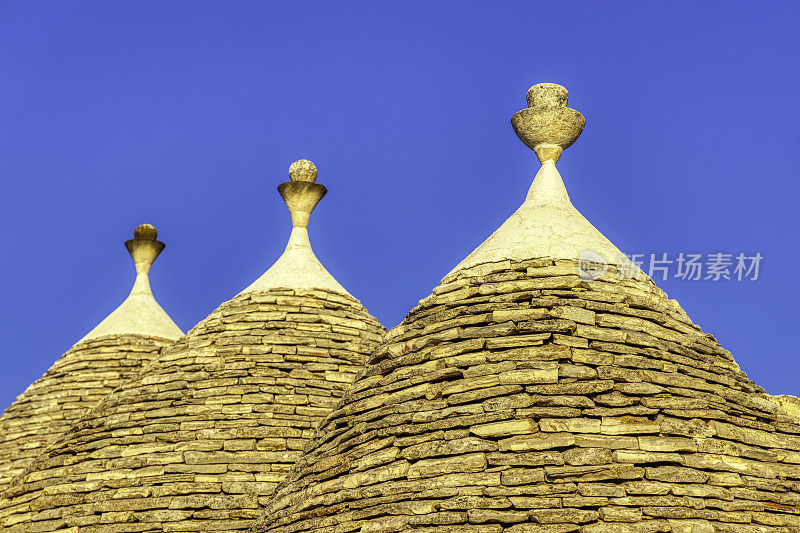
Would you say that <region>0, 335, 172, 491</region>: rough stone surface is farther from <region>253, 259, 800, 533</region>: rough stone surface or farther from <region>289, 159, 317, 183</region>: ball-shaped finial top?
<region>253, 259, 800, 533</region>: rough stone surface

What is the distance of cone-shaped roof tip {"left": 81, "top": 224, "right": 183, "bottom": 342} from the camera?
17.1 meters

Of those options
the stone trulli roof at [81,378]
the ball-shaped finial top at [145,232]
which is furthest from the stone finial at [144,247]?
the stone trulli roof at [81,378]

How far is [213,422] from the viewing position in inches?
484

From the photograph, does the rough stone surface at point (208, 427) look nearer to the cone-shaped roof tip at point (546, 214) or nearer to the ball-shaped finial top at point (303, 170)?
the ball-shaped finial top at point (303, 170)

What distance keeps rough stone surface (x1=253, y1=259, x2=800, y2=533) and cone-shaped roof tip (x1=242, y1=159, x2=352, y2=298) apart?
4425 millimetres

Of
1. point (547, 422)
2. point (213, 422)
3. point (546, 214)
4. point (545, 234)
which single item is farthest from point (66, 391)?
point (547, 422)

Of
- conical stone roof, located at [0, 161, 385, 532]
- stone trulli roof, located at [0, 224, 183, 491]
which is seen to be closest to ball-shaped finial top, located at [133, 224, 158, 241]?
stone trulli roof, located at [0, 224, 183, 491]

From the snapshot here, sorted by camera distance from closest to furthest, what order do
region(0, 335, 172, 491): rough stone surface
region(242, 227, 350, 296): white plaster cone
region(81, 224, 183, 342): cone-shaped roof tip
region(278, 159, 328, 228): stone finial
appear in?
1. region(242, 227, 350, 296): white plaster cone
2. region(278, 159, 328, 228): stone finial
3. region(0, 335, 172, 491): rough stone surface
4. region(81, 224, 183, 342): cone-shaped roof tip

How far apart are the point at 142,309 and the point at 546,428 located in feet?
34.5

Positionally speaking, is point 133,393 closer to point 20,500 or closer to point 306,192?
point 20,500

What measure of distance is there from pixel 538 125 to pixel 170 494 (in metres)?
4.86

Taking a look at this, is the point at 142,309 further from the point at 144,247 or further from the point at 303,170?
the point at 303,170

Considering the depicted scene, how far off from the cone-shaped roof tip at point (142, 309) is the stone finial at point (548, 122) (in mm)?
7915

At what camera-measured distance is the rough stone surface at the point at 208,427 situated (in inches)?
461
